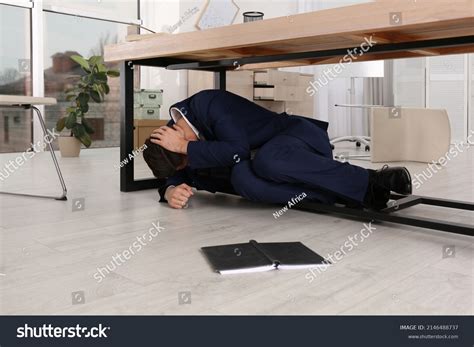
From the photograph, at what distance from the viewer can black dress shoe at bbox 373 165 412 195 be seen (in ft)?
5.74

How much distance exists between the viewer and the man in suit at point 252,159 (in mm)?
1755

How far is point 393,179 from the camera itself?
69.1 inches

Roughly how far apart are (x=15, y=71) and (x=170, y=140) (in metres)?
3.28

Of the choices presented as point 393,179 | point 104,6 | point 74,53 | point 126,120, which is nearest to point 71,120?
point 74,53

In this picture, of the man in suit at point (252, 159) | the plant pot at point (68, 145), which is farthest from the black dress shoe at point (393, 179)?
the plant pot at point (68, 145)

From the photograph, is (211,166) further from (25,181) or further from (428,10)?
(25,181)

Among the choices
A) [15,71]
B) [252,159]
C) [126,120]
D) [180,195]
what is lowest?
[180,195]

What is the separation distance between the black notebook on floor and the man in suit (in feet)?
1.35

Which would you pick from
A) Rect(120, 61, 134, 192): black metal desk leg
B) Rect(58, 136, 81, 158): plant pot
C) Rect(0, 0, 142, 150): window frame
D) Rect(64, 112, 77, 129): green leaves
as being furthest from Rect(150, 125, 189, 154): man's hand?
Rect(0, 0, 142, 150): window frame

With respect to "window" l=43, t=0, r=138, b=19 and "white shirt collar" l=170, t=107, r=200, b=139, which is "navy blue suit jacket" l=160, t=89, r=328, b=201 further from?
"window" l=43, t=0, r=138, b=19

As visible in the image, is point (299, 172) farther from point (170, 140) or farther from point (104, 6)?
point (104, 6)

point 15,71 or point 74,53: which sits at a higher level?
point 74,53

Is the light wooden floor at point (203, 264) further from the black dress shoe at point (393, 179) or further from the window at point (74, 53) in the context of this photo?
the window at point (74, 53)

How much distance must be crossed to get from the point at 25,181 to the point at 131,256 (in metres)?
1.65
